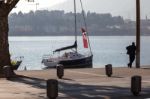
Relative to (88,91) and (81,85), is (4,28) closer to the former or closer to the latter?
(81,85)

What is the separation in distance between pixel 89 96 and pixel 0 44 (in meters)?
10.6

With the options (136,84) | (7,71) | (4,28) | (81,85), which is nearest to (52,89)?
(136,84)

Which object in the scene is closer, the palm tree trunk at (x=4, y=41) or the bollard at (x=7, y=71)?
the bollard at (x=7, y=71)

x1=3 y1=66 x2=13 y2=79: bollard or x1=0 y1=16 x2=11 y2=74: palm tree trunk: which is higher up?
x1=0 y1=16 x2=11 y2=74: palm tree trunk

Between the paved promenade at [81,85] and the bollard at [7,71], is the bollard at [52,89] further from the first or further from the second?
the bollard at [7,71]

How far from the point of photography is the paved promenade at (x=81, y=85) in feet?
76.2

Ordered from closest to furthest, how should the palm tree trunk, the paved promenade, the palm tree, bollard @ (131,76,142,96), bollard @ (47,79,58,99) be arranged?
1. bollard @ (47,79,58,99)
2. bollard @ (131,76,142,96)
3. the paved promenade
4. the palm tree
5. the palm tree trunk

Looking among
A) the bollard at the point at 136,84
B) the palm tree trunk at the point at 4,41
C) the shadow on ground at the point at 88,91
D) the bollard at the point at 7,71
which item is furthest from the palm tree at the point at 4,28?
the bollard at the point at 136,84

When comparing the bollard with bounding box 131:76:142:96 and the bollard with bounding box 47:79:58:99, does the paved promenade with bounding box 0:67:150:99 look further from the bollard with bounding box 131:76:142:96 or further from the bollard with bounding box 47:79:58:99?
the bollard with bounding box 47:79:58:99

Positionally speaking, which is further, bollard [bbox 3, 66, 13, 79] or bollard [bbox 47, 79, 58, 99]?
bollard [bbox 3, 66, 13, 79]

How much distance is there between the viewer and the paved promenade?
915 inches

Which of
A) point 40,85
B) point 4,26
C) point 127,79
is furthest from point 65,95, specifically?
point 4,26

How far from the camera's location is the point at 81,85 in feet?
90.1

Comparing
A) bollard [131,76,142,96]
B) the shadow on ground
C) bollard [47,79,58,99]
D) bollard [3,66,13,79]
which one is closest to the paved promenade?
the shadow on ground
